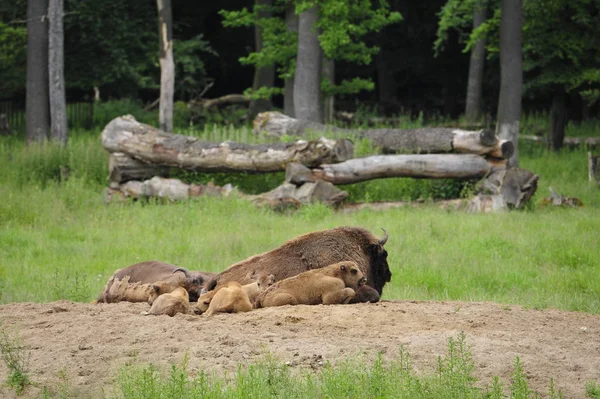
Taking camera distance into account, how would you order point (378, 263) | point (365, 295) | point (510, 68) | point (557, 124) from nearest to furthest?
1. point (365, 295)
2. point (378, 263)
3. point (510, 68)
4. point (557, 124)

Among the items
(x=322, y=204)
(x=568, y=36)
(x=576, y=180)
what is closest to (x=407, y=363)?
(x=322, y=204)

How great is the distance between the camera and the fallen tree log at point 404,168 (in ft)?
58.8

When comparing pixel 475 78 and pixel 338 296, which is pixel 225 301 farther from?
pixel 475 78

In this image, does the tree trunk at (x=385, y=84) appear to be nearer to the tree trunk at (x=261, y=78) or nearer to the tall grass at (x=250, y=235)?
the tree trunk at (x=261, y=78)

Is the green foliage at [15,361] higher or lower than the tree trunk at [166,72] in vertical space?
lower

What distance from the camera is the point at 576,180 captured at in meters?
21.9

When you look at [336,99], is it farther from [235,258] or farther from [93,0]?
[235,258]

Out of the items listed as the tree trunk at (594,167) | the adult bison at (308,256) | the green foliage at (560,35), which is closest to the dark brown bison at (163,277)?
the adult bison at (308,256)

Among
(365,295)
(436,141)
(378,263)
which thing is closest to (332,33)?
(436,141)

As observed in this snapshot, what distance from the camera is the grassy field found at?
6207 millimetres

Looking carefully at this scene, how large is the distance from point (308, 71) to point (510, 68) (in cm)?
548

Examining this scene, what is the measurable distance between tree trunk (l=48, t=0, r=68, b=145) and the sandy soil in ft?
54.0

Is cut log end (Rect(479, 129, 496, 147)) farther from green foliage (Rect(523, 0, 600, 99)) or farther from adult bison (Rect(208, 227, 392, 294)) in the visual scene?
adult bison (Rect(208, 227, 392, 294))

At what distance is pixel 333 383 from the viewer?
234 inches
